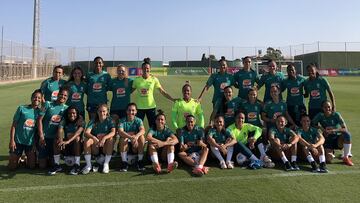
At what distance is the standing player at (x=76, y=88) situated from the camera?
734 centimetres

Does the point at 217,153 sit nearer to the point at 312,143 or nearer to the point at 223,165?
the point at 223,165

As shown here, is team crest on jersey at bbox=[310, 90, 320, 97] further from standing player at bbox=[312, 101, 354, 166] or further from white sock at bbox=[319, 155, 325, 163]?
white sock at bbox=[319, 155, 325, 163]

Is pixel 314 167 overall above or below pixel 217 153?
below

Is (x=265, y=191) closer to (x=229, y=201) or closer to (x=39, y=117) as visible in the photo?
(x=229, y=201)

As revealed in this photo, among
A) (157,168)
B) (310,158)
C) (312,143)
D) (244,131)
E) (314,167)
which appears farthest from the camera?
(244,131)

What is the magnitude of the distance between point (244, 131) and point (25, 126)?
12.9ft

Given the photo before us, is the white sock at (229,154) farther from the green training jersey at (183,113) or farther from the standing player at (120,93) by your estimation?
the standing player at (120,93)

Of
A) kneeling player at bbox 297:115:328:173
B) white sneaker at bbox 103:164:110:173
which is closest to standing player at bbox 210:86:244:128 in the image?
kneeling player at bbox 297:115:328:173

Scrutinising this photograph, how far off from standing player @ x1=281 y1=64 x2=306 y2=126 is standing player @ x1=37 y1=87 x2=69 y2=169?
4546 mm

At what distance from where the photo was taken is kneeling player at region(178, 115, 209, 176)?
641cm

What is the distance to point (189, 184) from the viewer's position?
550 cm

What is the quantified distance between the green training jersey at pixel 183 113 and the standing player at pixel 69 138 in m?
1.72

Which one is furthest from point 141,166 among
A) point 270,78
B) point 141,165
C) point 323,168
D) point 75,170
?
point 270,78

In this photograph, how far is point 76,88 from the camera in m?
7.38
